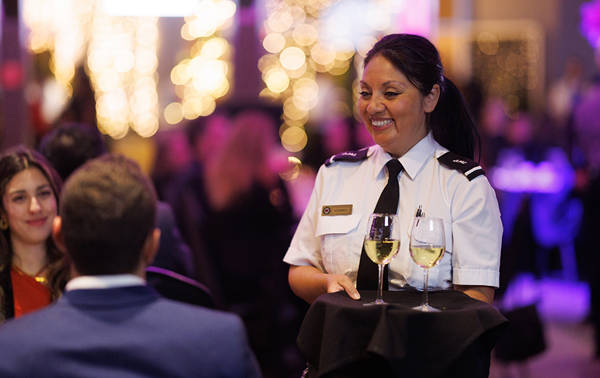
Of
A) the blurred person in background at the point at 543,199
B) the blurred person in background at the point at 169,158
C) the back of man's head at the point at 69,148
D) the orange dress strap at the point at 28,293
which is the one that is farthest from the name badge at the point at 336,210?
the blurred person in background at the point at 543,199

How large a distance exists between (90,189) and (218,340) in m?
0.38

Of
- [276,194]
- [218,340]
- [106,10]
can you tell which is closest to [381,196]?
[218,340]

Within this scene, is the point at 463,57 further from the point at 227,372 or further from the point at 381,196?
the point at 227,372

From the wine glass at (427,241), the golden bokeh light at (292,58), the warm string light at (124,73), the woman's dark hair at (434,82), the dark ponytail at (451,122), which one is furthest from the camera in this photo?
the golden bokeh light at (292,58)

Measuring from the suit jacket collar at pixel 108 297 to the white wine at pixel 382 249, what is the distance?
2.29 ft

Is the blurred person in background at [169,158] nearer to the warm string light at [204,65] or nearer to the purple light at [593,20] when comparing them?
the warm string light at [204,65]

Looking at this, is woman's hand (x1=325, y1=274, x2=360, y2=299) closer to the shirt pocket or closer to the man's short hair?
the shirt pocket

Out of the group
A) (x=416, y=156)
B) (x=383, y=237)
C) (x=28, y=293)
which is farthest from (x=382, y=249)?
(x=28, y=293)

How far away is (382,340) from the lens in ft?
5.72

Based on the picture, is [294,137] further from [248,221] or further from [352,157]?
[352,157]

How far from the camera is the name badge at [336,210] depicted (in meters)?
2.29

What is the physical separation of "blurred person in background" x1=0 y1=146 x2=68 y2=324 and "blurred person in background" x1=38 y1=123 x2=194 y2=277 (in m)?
0.52

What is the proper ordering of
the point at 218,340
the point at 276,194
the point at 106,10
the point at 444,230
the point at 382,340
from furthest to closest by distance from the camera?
the point at 106,10
the point at 276,194
the point at 444,230
the point at 382,340
the point at 218,340

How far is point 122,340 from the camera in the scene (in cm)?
143
